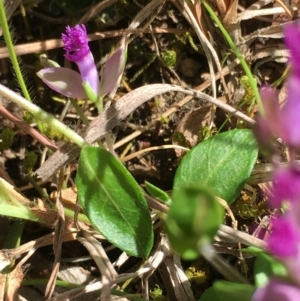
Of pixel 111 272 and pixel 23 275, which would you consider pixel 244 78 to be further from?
pixel 23 275

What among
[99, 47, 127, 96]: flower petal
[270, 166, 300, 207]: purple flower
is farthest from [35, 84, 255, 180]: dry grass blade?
[270, 166, 300, 207]: purple flower

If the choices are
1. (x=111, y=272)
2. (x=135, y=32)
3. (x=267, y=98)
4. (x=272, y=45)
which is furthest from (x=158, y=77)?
(x=267, y=98)

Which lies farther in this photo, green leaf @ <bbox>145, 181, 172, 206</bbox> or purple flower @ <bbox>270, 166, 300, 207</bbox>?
green leaf @ <bbox>145, 181, 172, 206</bbox>

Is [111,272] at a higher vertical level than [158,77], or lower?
lower

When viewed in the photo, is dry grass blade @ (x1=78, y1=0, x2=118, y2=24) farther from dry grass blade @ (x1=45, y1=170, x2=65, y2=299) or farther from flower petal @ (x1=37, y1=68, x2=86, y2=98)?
dry grass blade @ (x1=45, y1=170, x2=65, y2=299)

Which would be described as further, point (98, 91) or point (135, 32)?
point (135, 32)

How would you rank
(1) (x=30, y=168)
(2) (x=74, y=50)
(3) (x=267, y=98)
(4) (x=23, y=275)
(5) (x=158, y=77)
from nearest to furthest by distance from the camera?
(3) (x=267, y=98)
(2) (x=74, y=50)
(4) (x=23, y=275)
(1) (x=30, y=168)
(5) (x=158, y=77)

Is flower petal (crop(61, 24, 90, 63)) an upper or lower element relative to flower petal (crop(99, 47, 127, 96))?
upper

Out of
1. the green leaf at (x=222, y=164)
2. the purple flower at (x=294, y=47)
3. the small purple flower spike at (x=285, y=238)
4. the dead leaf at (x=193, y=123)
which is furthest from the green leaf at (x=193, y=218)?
the dead leaf at (x=193, y=123)
